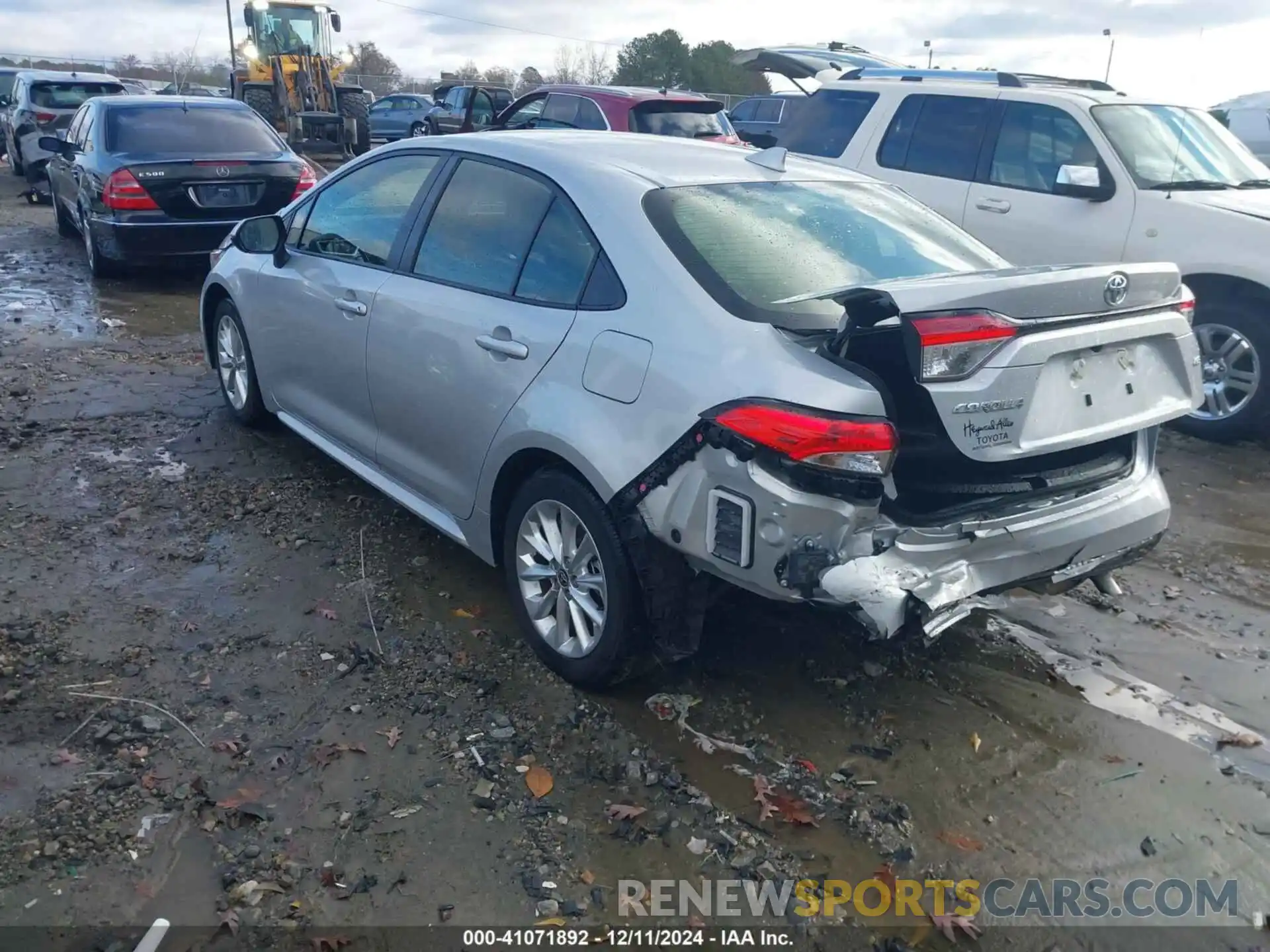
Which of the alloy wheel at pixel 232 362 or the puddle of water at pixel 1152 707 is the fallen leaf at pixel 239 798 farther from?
the alloy wheel at pixel 232 362

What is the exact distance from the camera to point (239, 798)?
3.00 metres

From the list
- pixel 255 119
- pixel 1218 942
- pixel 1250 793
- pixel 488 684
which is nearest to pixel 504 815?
pixel 488 684

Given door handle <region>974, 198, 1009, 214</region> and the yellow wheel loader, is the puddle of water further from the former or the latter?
the yellow wheel loader

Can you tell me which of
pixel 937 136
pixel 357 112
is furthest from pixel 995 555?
pixel 357 112

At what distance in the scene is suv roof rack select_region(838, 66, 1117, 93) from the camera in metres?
7.74

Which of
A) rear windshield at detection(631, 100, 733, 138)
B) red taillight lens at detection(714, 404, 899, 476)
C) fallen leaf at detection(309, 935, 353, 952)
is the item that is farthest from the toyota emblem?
rear windshield at detection(631, 100, 733, 138)

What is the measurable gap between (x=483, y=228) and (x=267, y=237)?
173cm

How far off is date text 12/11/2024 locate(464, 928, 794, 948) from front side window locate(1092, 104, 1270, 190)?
575 centimetres

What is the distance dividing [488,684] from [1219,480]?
4.44 m

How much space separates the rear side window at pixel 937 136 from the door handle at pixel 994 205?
9.0 inches

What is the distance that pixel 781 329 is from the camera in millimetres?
2977

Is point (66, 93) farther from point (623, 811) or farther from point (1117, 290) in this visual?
point (1117, 290)

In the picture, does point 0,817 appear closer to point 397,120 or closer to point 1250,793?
point 1250,793

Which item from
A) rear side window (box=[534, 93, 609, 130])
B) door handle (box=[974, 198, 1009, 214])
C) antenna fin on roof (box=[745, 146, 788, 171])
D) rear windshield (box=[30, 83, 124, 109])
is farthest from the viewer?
rear windshield (box=[30, 83, 124, 109])
